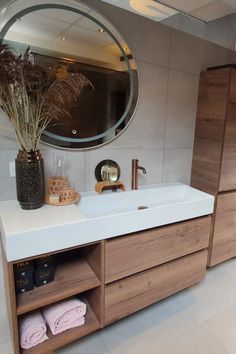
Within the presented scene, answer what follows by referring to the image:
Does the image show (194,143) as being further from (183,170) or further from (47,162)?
(47,162)

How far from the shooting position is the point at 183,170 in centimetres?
228

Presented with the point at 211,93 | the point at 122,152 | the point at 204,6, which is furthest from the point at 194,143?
the point at 204,6

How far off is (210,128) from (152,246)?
121cm

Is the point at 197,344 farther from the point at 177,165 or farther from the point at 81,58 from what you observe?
the point at 81,58

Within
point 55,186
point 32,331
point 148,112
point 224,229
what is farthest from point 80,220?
point 224,229

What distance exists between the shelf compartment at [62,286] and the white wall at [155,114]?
0.58m

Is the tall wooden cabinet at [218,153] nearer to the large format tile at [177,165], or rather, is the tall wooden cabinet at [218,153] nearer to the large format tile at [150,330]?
the large format tile at [177,165]

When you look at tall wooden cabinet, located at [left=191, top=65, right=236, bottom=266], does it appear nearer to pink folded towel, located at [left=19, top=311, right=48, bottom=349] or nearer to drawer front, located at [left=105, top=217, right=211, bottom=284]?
drawer front, located at [left=105, top=217, right=211, bottom=284]

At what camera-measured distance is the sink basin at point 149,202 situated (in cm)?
161

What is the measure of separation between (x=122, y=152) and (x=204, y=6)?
1270 mm

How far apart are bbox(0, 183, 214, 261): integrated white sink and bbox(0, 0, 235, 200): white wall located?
0.64ft

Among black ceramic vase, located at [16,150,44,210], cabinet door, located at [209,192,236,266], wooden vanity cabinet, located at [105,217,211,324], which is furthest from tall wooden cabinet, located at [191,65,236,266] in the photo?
black ceramic vase, located at [16,150,44,210]

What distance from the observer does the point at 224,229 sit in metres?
2.20

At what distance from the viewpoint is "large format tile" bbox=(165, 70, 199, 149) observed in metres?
2.03
